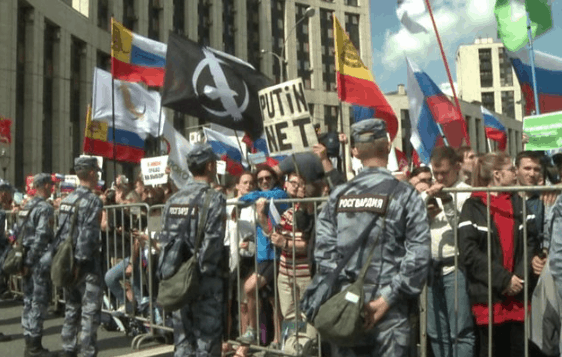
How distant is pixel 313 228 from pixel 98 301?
2.07m

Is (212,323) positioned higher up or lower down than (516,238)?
lower down

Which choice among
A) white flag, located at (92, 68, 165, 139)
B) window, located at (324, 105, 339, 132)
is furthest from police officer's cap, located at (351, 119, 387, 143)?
window, located at (324, 105, 339, 132)

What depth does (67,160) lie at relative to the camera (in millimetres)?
37562

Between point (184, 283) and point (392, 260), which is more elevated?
point (392, 260)

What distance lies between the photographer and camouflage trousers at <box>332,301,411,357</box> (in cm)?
339

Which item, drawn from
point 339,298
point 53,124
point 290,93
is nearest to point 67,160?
point 53,124

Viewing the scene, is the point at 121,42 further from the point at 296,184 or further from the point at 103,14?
the point at 103,14

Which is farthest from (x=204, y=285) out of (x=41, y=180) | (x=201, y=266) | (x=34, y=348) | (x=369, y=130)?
(x=41, y=180)

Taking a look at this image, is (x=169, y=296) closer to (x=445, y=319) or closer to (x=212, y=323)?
(x=212, y=323)

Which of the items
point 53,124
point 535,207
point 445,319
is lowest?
point 445,319

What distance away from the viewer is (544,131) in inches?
264

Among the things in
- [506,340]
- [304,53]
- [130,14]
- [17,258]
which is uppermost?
[304,53]

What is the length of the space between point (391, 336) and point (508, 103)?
379ft

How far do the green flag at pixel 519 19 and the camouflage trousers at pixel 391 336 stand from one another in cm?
637
